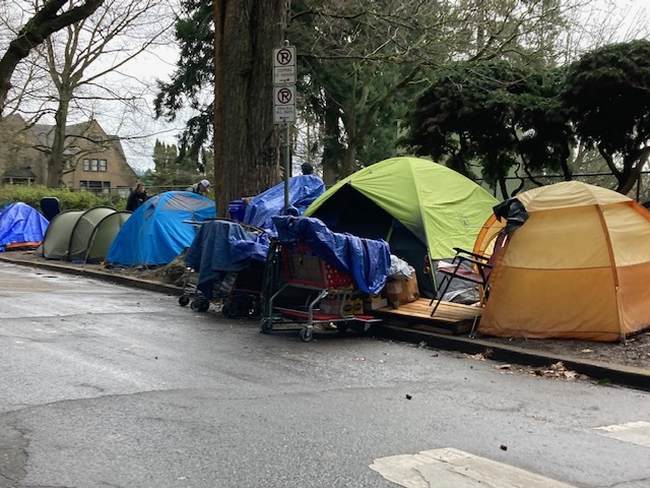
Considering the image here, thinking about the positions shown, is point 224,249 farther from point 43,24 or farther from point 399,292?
point 43,24

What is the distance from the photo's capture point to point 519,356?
775 cm

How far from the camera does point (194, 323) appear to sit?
9875 millimetres

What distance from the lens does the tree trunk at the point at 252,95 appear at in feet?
41.7

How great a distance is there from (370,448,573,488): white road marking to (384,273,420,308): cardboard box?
5.02 m

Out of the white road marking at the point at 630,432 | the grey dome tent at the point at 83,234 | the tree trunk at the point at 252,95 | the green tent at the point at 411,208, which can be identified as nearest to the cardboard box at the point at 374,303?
the green tent at the point at 411,208

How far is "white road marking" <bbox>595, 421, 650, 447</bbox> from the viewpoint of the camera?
517 cm

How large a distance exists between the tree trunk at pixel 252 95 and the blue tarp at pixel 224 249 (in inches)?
97.7

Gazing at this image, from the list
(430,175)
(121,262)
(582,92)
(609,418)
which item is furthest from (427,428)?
(121,262)

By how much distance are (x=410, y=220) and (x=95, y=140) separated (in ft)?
121

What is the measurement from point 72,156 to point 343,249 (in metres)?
40.3

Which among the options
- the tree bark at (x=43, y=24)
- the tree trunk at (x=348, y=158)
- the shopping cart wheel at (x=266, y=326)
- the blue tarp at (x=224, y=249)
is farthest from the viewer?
the tree trunk at (x=348, y=158)

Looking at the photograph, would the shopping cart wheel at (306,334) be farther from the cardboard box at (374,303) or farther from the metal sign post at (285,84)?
the metal sign post at (285,84)

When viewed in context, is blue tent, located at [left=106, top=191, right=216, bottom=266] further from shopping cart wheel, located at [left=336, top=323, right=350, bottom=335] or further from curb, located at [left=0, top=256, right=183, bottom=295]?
shopping cart wheel, located at [left=336, top=323, right=350, bottom=335]

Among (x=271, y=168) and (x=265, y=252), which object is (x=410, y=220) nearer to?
(x=265, y=252)
